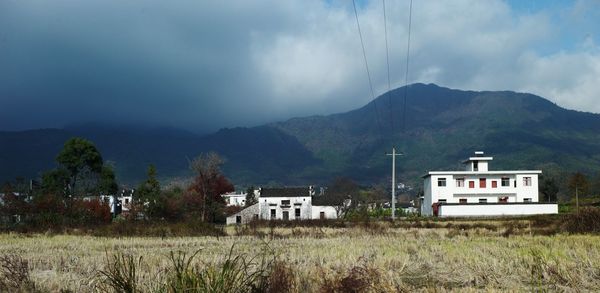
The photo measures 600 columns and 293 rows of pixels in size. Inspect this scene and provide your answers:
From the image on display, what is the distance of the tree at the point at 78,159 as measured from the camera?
82.5 metres

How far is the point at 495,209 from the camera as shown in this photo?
220 feet

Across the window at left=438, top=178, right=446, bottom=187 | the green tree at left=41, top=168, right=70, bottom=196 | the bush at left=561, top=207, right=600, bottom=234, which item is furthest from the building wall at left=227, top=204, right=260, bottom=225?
the bush at left=561, top=207, right=600, bottom=234

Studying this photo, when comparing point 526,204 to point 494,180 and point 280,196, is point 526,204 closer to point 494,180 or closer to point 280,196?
point 494,180

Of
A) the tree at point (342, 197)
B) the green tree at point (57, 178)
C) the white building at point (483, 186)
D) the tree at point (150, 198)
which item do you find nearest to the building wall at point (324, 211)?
the tree at point (342, 197)

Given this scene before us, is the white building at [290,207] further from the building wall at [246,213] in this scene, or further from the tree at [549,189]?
the tree at [549,189]

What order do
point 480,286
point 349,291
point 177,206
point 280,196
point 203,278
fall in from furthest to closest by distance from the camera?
point 280,196 < point 177,206 < point 480,286 < point 349,291 < point 203,278

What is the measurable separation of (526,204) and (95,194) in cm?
5588

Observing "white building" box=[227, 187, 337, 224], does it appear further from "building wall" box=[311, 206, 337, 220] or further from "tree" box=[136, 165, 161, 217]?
"tree" box=[136, 165, 161, 217]

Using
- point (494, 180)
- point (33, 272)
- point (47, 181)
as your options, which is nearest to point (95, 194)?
point (47, 181)

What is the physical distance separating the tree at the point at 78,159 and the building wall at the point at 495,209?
169ft

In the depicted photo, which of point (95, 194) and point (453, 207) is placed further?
point (95, 194)

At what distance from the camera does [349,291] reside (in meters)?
7.70

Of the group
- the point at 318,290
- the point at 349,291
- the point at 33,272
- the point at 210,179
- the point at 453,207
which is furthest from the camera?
the point at 210,179

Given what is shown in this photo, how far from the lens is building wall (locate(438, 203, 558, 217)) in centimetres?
6544
